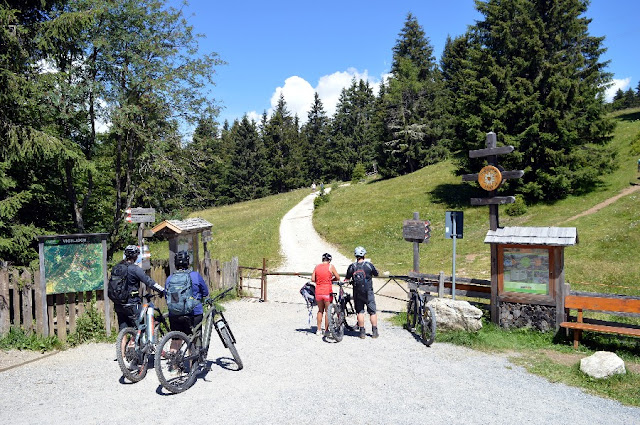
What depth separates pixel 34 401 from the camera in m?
6.79

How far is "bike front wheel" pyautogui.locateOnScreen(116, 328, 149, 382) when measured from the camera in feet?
24.0

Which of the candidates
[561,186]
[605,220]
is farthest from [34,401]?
[561,186]

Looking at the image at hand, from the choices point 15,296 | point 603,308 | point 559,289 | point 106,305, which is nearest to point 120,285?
point 106,305

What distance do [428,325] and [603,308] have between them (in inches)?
139

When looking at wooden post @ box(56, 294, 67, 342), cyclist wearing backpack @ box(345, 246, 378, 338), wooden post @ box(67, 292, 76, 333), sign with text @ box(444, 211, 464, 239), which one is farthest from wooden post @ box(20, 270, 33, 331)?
sign with text @ box(444, 211, 464, 239)

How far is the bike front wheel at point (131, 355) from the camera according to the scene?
732cm

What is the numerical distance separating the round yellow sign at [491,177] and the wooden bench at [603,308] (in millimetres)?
3150

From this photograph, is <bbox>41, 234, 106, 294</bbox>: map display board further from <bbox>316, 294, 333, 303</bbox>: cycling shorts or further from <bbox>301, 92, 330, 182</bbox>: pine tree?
<bbox>301, 92, 330, 182</bbox>: pine tree

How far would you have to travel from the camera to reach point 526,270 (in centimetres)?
1038

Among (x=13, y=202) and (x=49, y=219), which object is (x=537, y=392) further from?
(x=49, y=219)

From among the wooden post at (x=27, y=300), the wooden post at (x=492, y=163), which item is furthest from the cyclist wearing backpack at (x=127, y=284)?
the wooden post at (x=492, y=163)

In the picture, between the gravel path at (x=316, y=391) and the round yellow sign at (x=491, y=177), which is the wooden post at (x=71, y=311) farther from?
the round yellow sign at (x=491, y=177)

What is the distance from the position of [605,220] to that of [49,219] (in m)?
26.4

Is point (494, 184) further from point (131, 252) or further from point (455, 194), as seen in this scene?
point (455, 194)
